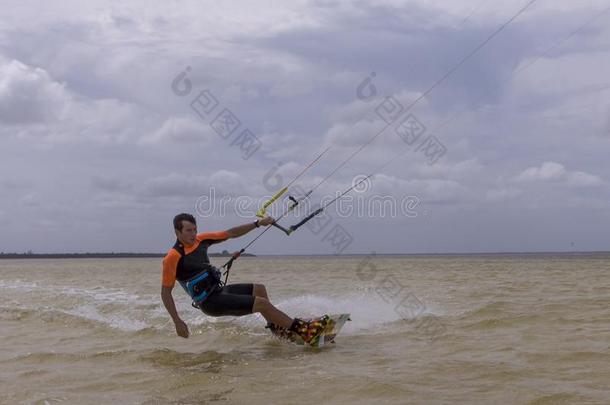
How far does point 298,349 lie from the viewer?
851 cm

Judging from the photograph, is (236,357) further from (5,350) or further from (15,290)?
(15,290)

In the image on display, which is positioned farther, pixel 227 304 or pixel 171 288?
pixel 227 304

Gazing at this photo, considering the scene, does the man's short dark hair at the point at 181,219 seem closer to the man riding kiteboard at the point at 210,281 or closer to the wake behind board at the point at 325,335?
the man riding kiteboard at the point at 210,281

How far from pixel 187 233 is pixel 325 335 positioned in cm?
219

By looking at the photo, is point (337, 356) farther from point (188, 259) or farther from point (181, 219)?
point (181, 219)

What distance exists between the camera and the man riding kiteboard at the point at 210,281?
332 inches

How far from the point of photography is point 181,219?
8.46 m

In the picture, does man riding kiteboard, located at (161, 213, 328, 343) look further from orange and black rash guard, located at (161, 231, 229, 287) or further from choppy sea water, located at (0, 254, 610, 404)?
choppy sea water, located at (0, 254, 610, 404)

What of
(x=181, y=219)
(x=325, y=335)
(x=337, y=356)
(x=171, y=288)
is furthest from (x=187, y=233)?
(x=337, y=356)

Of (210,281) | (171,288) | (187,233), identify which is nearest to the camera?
(171,288)

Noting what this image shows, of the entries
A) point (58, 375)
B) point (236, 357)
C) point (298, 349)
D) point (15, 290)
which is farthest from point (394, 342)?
point (15, 290)

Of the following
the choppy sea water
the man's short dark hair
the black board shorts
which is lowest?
the choppy sea water

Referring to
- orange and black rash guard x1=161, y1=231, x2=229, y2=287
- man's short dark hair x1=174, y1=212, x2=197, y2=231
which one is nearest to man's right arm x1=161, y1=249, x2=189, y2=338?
orange and black rash guard x1=161, y1=231, x2=229, y2=287

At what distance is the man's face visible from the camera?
8383 millimetres
